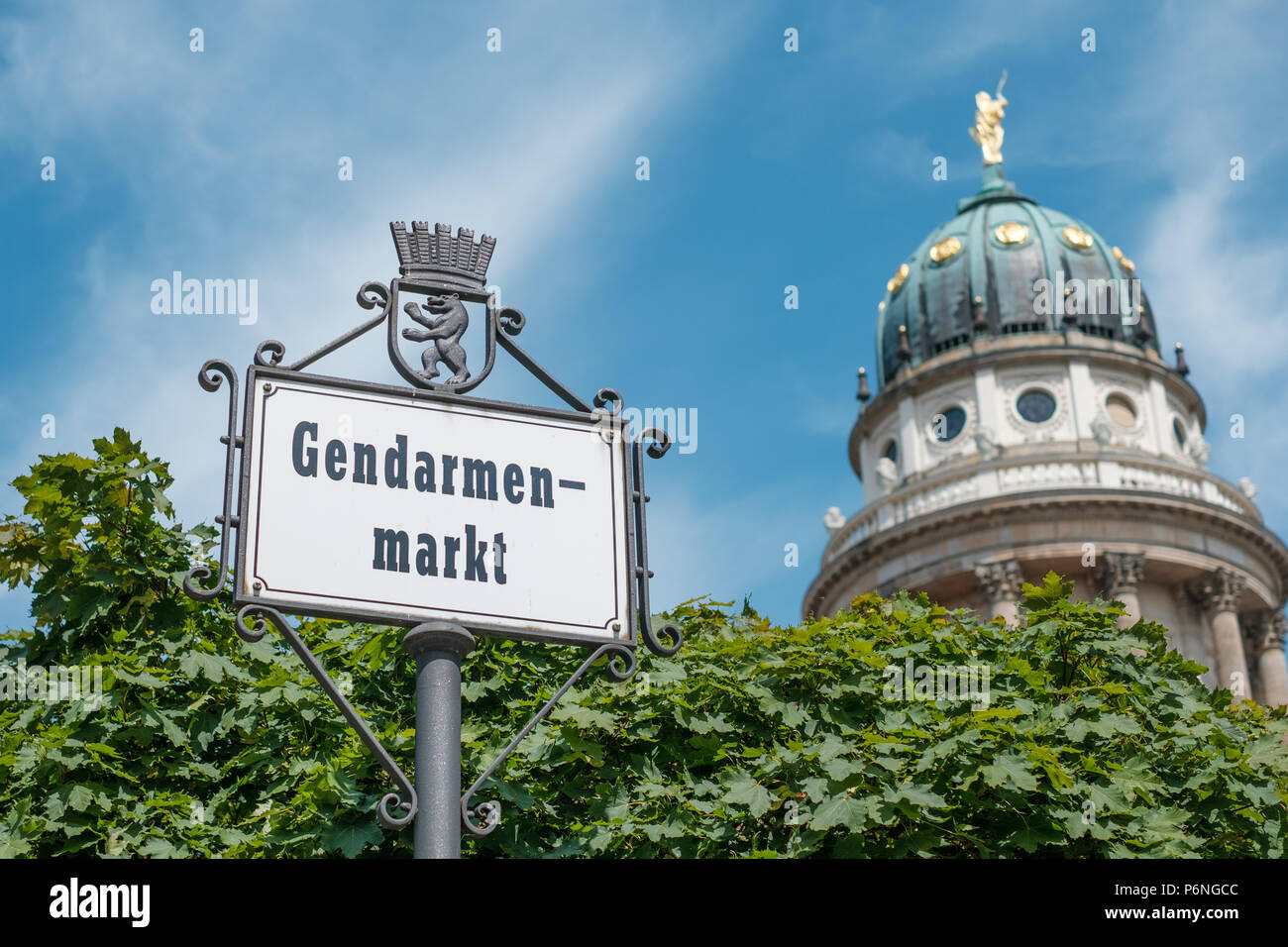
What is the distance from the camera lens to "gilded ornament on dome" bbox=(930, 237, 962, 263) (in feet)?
208

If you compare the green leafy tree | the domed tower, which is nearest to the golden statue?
the domed tower

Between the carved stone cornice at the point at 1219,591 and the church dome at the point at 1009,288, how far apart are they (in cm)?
1029

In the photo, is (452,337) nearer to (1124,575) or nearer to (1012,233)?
(1124,575)

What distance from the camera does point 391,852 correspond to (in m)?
13.3

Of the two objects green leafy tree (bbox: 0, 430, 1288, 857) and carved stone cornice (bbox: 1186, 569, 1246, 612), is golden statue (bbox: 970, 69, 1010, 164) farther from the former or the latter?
green leafy tree (bbox: 0, 430, 1288, 857)

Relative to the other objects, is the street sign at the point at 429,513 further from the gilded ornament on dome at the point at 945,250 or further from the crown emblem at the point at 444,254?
the gilded ornament on dome at the point at 945,250

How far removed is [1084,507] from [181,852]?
44179mm

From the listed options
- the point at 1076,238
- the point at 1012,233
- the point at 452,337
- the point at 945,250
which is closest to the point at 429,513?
the point at 452,337

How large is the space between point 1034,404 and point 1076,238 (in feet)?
25.7

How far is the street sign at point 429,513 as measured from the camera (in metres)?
6.48

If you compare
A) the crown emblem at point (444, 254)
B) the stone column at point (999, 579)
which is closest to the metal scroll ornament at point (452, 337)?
the crown emblem at point (444, 254)

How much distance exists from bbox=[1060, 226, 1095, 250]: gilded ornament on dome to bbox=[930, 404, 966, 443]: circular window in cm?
811

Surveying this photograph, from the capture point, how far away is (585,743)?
14.1 m

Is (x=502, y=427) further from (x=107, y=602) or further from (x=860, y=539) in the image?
(x=860, y=539)
